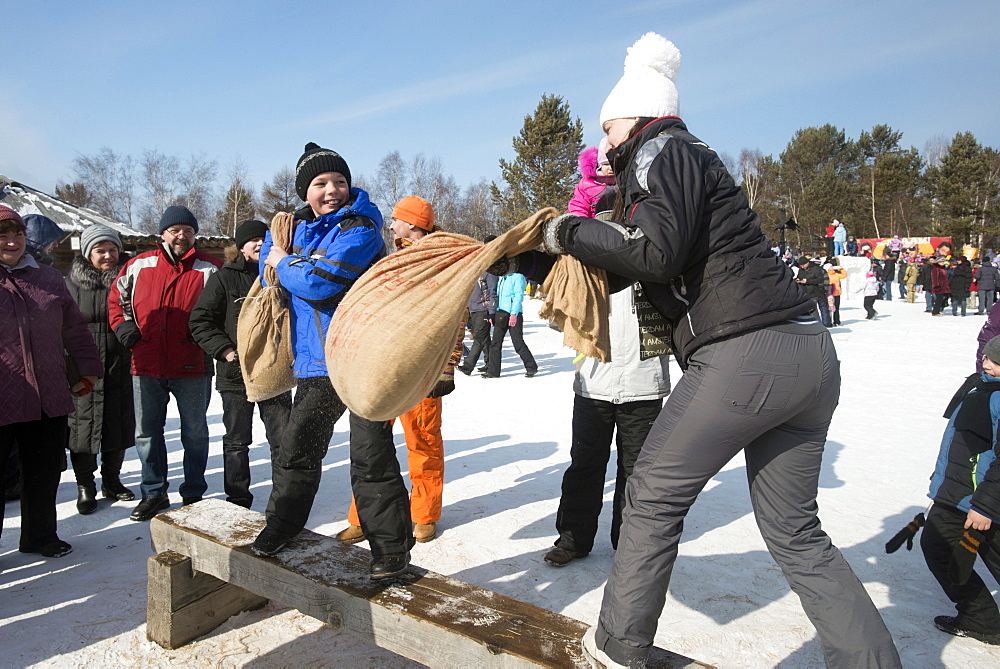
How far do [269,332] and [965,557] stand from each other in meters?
3.34

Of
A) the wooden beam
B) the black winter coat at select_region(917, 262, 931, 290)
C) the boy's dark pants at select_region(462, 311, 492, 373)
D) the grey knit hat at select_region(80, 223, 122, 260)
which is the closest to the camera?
the wooden beam

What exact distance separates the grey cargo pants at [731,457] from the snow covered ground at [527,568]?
2.73 ft

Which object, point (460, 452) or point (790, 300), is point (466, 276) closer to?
point (790, 300)

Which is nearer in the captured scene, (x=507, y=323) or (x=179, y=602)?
(x=179, y=602)

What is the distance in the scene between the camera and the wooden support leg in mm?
2738

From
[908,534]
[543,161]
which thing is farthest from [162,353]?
[543,161]

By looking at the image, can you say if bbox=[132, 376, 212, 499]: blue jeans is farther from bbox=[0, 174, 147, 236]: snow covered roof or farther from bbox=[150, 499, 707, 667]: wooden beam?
bbox=[0, 174, 147, 236]: snow covered roof

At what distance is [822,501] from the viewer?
448 cm

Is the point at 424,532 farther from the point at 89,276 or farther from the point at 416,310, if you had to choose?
the point at 89,276

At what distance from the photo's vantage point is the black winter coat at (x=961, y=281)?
1886 cm

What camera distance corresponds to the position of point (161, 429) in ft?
14.5

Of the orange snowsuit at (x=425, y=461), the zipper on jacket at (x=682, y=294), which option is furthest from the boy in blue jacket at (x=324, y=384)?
the zipper on jacket at (x=682, y=294)

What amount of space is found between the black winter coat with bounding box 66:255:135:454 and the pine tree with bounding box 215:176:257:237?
151 ft

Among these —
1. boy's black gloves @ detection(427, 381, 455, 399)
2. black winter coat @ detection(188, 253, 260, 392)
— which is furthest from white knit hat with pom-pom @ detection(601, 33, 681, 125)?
black winter coat @ detection(188, 253, 260, 392)
